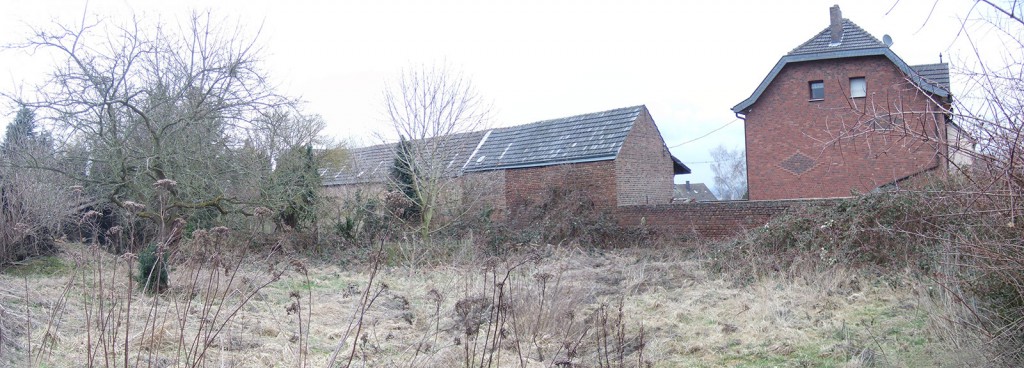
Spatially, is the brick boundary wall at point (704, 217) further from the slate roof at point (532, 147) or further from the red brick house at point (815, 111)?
the red brick house at point (815, 111)

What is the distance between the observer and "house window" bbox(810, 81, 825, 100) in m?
24.2

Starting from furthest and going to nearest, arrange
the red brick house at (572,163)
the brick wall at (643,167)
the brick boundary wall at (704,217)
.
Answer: the brick wall at (643,167)
the red brick house at (572,163)
the brick boundary wall at (704,217)

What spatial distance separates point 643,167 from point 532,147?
4076mm

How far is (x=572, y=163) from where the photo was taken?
947 inches

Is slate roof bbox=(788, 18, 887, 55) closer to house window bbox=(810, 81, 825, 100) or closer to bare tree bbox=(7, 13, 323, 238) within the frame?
house window bbox=(810, 81, 825, 100)

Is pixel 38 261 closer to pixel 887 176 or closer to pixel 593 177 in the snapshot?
pixel 593 177

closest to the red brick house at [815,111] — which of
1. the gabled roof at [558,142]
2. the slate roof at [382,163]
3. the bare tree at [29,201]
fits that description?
the gabled roof at [558,142]

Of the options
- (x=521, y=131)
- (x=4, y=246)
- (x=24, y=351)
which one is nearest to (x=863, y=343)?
(x=24, y=351)

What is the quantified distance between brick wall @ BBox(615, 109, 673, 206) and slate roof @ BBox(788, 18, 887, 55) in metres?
5.26

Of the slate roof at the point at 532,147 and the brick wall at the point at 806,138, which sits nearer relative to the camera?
the brick wall at the point at 806,138

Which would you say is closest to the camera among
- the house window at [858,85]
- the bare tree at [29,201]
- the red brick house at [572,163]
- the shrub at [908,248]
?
the shrub at [908,248]

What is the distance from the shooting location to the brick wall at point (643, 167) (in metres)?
23.4

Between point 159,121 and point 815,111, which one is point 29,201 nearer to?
point 159,121

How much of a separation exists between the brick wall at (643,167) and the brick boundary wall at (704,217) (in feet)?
5.45
